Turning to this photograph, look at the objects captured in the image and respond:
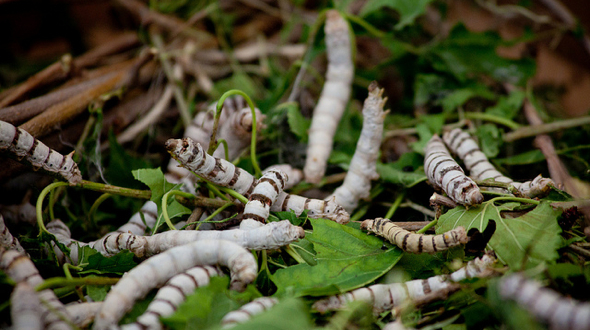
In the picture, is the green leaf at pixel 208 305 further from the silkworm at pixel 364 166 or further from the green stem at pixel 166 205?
the silkworm at pixel 364 166

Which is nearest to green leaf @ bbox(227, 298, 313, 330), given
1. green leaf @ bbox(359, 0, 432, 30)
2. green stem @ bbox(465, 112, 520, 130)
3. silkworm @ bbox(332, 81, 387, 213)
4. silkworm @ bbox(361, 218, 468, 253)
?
silkworm @ bbox(361, 218, 468, 253)

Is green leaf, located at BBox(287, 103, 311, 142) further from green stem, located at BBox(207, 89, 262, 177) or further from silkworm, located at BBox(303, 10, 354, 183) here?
green stem, located at BBox(207, 89, 262, 177)

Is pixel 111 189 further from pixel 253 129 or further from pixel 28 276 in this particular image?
pixel 253 129

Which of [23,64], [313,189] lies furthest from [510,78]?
[23,64]

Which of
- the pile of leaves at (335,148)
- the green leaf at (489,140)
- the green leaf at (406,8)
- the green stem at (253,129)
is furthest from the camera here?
the green leaf at (406,8)

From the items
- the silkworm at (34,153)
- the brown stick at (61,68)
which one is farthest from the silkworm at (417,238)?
the brown stick at (61,68)

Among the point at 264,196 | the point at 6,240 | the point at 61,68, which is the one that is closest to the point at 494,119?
the point at 264,196
